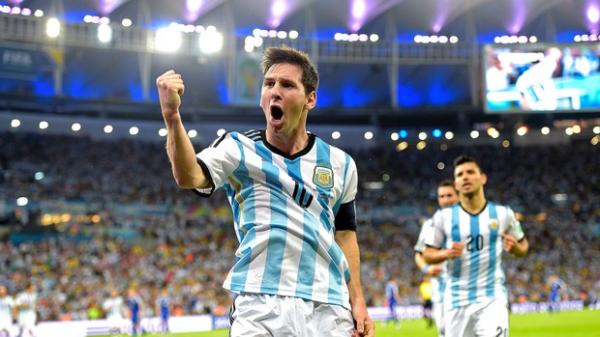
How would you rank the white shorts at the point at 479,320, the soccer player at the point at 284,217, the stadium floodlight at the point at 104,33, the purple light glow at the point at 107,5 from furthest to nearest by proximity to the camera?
the purple light glow at the point at 107,5 → the stadium floodlight at the point at 104,33 → the white shorts at the point at 479,320 → the soccer player at the point at 284,217

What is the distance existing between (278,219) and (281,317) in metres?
0.45

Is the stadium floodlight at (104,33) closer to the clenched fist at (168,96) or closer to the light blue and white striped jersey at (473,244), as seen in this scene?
the light blue and white striped jersey at (473,244)

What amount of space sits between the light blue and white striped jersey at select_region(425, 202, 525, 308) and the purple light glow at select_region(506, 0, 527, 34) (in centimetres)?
4180

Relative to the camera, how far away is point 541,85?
115ft

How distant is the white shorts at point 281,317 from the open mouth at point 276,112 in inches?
32.9

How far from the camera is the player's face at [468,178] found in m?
7.74

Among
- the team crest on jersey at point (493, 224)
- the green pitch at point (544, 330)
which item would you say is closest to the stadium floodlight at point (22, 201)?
the green pitch at point (544, 330)

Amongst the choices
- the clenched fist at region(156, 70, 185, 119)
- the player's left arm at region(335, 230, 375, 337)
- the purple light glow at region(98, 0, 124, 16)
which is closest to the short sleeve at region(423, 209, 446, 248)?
the player's left arm at region(335, 230, 375, 337)

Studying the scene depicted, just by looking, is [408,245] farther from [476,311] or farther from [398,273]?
[476,311]

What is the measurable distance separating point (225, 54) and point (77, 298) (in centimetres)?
1742

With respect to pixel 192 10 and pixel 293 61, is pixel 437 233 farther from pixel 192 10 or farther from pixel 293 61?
pixel 192 10

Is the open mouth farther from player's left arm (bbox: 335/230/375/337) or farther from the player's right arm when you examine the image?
player's left arm (bbox: 335/230/375/337)

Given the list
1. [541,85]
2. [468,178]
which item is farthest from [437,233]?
[541,85]

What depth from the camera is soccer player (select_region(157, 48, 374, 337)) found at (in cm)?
358
